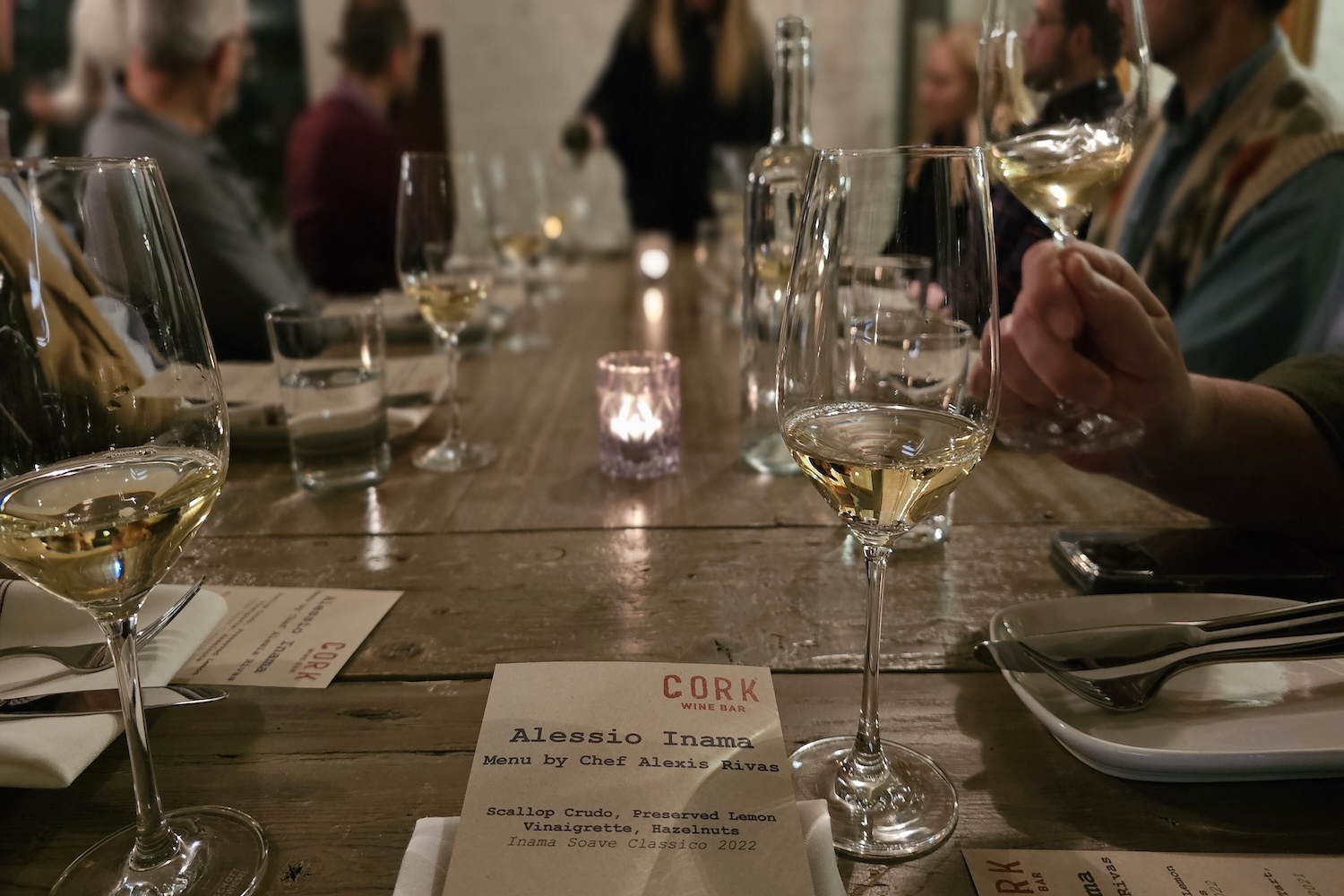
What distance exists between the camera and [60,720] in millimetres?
473

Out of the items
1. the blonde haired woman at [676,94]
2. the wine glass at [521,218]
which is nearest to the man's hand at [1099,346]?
the wine glass at [521,218]

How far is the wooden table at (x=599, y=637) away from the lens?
0.44 meters

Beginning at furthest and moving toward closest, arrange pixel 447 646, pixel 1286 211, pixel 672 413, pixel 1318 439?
pixel 1286 211, pixel 672 413, pixel 1318 439, pixel 447 646

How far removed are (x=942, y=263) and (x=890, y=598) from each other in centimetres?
29

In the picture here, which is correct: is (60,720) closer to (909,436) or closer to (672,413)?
(909,436)

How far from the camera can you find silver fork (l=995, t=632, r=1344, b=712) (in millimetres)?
489

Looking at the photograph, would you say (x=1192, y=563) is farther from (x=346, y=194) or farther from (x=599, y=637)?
(x=346, y=194)

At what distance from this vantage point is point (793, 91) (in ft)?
3.13

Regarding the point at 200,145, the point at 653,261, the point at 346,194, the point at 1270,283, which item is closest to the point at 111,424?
the point at 1270,283

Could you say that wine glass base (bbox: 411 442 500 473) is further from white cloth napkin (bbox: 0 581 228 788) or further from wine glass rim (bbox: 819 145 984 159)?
wine glass rim (bbox: 819 145 984 159)

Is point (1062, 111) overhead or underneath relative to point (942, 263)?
overhead

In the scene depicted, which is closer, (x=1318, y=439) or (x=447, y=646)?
(x=447, y=646)

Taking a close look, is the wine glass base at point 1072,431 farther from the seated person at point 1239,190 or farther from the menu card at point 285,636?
the menu card at point 285,636

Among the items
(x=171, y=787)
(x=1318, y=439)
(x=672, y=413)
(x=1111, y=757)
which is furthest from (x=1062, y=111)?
(x=171, y=787)
